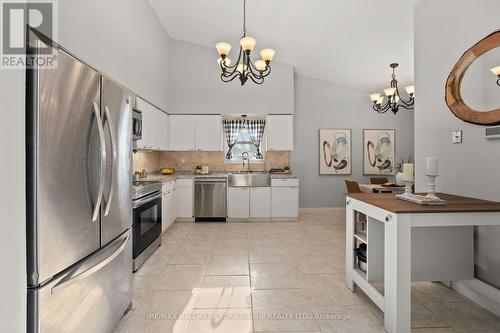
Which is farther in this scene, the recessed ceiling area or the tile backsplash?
the tile backsplash

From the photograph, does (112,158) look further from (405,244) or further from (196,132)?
(196,132)

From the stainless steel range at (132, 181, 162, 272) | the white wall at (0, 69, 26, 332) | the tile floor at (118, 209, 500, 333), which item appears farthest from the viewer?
the stainless steel range at (132, 181, 162, 272)

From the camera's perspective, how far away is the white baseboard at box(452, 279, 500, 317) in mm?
1969

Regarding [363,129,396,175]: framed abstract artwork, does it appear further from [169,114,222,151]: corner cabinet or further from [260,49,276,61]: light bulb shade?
[260,49,276,61]: light bulb shade

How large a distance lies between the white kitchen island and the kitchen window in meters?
3.49

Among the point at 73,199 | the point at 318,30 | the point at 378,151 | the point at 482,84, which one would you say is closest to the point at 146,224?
the point at 73,199

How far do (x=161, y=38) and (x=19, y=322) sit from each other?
16.0 feet

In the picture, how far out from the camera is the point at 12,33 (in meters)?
1.06

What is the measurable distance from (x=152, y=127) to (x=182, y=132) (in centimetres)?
103

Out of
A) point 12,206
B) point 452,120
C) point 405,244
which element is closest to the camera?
point 12,206

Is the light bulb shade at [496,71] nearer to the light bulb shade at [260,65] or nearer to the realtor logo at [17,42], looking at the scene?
the light bulb shade at [260,65]

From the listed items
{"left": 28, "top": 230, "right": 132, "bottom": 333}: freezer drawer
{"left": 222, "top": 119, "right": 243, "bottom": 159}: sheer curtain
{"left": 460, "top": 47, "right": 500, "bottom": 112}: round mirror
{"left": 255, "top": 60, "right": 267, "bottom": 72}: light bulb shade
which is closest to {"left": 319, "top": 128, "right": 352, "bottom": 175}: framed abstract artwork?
Result: {"left": 222, "top": 119, "right": 243, "bottom": 159}: sheer curtain

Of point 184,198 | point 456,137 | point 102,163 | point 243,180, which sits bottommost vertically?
point 184,198

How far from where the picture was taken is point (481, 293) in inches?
82.0
